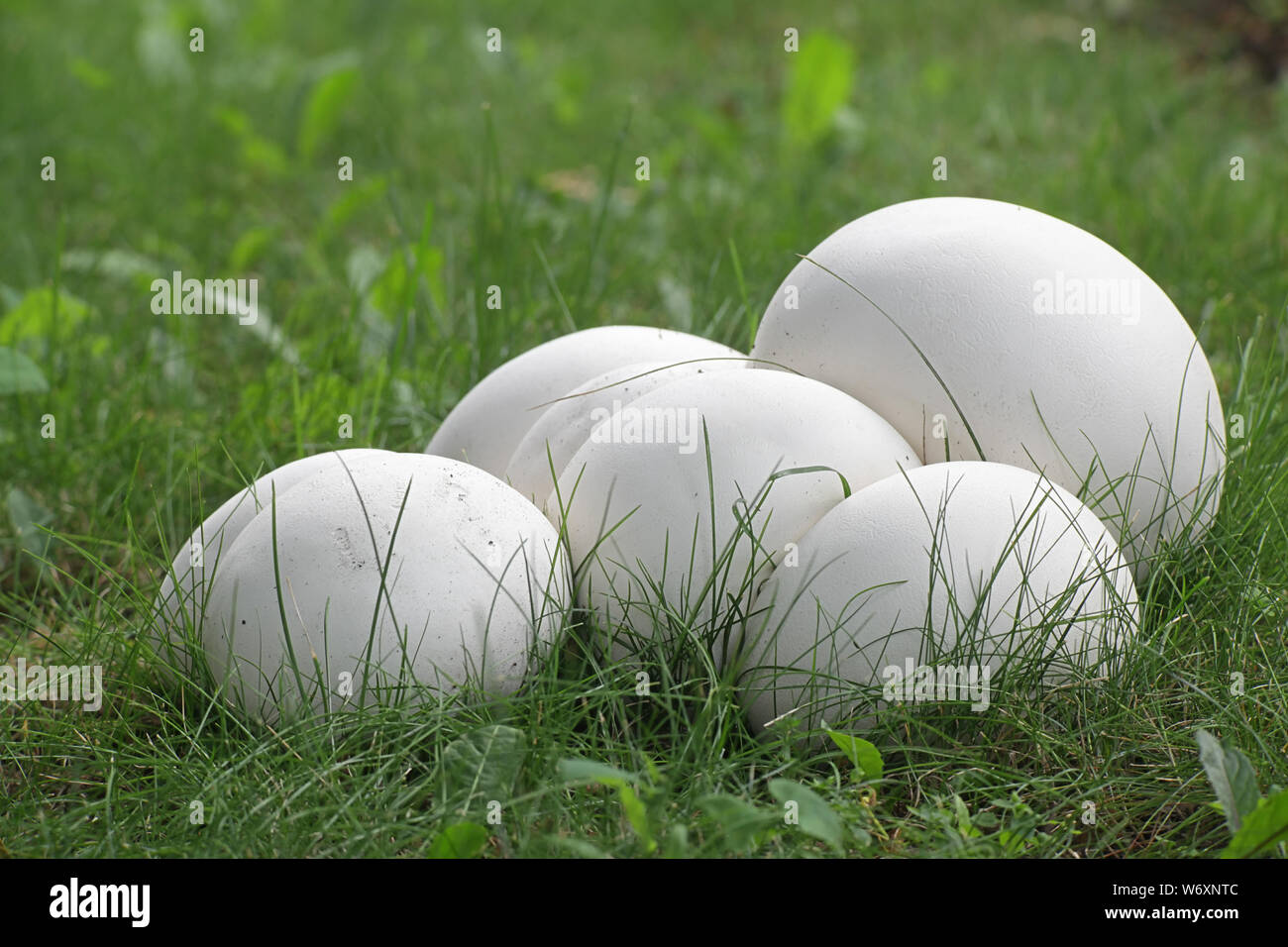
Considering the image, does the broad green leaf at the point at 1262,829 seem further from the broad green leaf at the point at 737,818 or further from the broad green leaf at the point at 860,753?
the broad green leaf at the point at 737,818

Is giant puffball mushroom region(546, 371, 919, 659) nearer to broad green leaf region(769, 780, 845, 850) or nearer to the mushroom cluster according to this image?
the mushroom cluster

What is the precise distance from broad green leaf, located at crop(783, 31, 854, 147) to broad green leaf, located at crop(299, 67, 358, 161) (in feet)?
5.83

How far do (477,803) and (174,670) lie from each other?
0.59 meters

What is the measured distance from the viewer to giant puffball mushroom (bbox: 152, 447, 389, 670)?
211 cm

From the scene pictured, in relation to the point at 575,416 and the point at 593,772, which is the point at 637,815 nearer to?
the point at 593,772

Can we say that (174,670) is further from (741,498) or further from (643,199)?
(643,199)

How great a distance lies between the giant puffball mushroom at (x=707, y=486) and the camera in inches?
81.5

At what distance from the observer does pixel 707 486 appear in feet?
6.82

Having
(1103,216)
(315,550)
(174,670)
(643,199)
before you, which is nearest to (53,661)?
(174,670)

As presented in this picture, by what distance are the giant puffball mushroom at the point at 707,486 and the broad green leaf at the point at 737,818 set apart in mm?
420

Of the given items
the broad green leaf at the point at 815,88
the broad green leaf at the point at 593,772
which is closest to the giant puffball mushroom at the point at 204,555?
the broad green leaf at the point at 593,772

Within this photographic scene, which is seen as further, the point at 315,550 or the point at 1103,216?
the point at 1103,216

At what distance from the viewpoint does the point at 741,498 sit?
203cm

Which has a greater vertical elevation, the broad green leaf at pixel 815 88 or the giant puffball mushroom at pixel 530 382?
the broad green leaf at pixel 815 88
